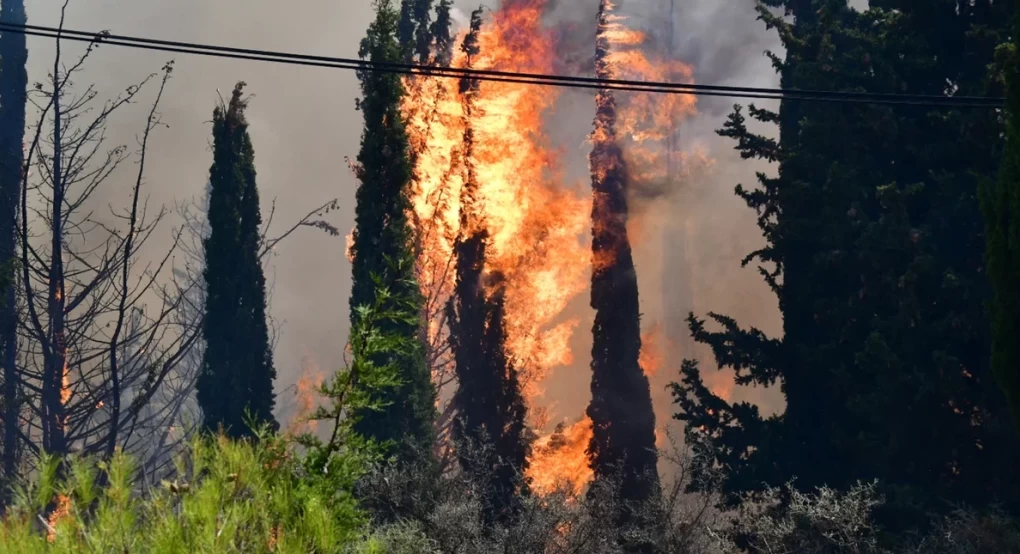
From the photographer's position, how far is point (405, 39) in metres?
33.6

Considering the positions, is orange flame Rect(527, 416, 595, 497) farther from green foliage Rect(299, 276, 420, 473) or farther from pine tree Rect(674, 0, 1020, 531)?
green foliage Rect(299, 276, 420, 473)

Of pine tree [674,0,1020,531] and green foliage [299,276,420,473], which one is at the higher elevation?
pine tree [674,0,1020,531]

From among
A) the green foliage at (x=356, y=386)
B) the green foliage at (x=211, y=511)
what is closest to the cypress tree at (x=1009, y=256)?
the green foliage at (x=356, y=386)

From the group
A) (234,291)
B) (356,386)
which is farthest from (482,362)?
(356,386)

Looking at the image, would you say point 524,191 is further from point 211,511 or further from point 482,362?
point 211,511

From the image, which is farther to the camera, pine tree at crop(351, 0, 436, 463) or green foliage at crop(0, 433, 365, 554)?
pine tree at crop(351, 0, 436, 463)

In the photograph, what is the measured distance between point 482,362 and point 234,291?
733 centimetres

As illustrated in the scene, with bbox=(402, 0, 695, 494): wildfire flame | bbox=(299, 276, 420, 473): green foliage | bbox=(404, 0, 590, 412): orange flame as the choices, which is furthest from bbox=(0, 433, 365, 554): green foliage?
bbox=(404, 0, 590, 412): orange flame

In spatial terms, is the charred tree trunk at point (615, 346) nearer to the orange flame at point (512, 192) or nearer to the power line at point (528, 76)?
the orange flame at point (512, 192)

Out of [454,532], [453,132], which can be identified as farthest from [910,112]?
[453,132]

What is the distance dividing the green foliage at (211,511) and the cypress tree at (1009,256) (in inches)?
326

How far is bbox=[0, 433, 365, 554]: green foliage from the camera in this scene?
490 cm

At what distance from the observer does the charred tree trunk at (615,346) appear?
2611 cm

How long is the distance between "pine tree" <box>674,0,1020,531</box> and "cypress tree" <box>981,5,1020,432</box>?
3.96 metres
